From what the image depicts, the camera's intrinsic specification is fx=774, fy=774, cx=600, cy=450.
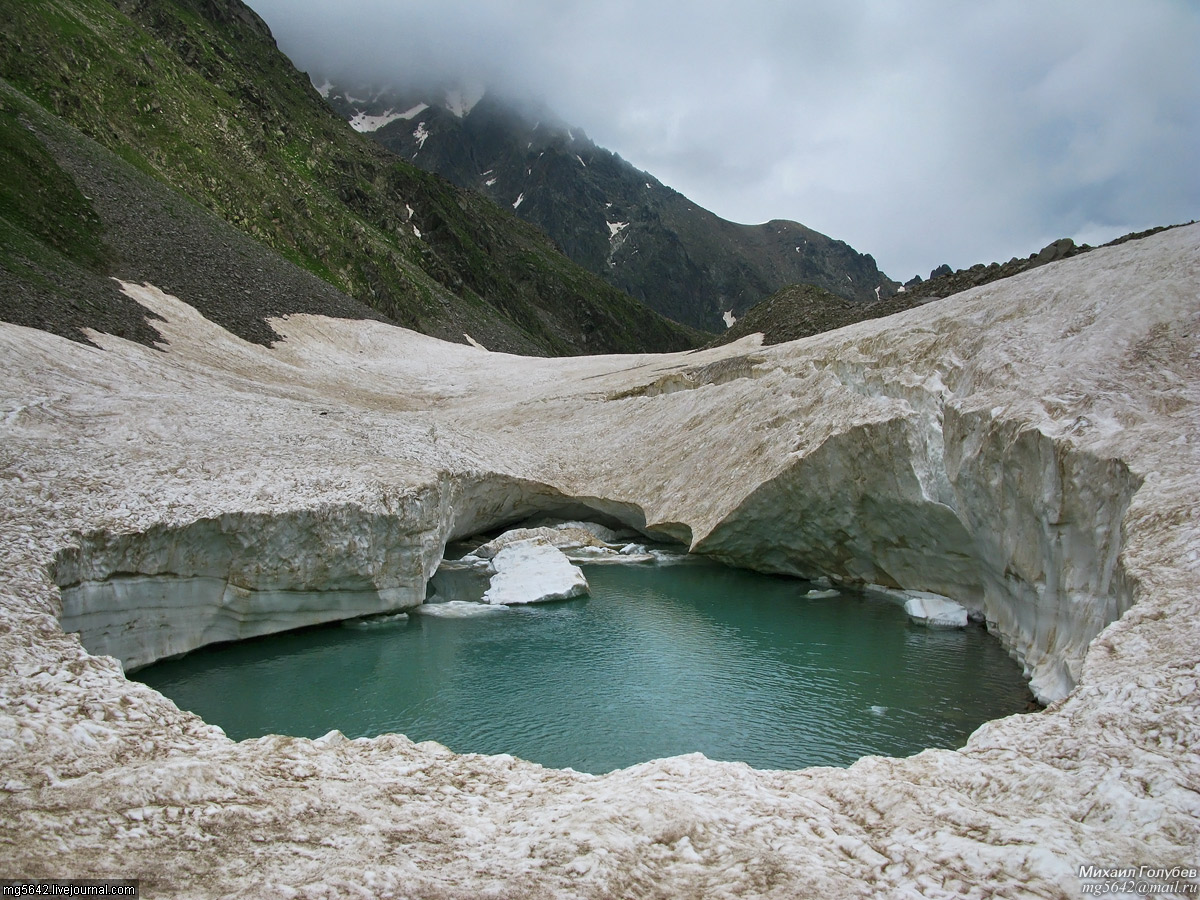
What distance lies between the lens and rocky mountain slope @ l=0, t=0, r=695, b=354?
4381cm

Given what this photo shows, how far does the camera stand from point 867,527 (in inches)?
835

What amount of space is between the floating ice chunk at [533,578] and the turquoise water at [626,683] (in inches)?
19.9

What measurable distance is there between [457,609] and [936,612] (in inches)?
484

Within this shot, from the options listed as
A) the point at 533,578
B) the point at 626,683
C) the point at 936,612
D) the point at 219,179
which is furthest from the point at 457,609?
the point at 219,179

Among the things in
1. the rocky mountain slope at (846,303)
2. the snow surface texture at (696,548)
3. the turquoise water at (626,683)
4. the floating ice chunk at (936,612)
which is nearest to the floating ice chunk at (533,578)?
the turquoise water at (626,683)

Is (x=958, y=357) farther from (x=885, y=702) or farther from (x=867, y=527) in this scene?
(x=885, y=702)

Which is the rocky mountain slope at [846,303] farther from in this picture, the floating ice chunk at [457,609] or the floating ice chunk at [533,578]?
the floating ice chunk at [457,609]

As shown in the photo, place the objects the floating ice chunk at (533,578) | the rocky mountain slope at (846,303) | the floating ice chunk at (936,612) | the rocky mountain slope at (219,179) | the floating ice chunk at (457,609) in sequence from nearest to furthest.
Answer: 1. the floating ice chunk at (936,612)
2. the floating ice chunk at (457,609)
3. the floating ice chunk at (533,578)
4. the rocky mountain slope at (846,303)
5. the rocky mountain slope at (219,179)

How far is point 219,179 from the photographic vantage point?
2650 inches

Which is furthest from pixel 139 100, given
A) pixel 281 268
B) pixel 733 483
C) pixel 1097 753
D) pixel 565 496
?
pixel 1097 753

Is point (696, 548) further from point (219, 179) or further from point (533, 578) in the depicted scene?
point (219, 179)

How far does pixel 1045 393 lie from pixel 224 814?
1525cm

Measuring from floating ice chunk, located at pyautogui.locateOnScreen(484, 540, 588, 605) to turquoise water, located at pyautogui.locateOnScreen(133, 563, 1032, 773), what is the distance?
51 centimetres

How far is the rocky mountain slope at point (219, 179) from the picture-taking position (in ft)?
144
